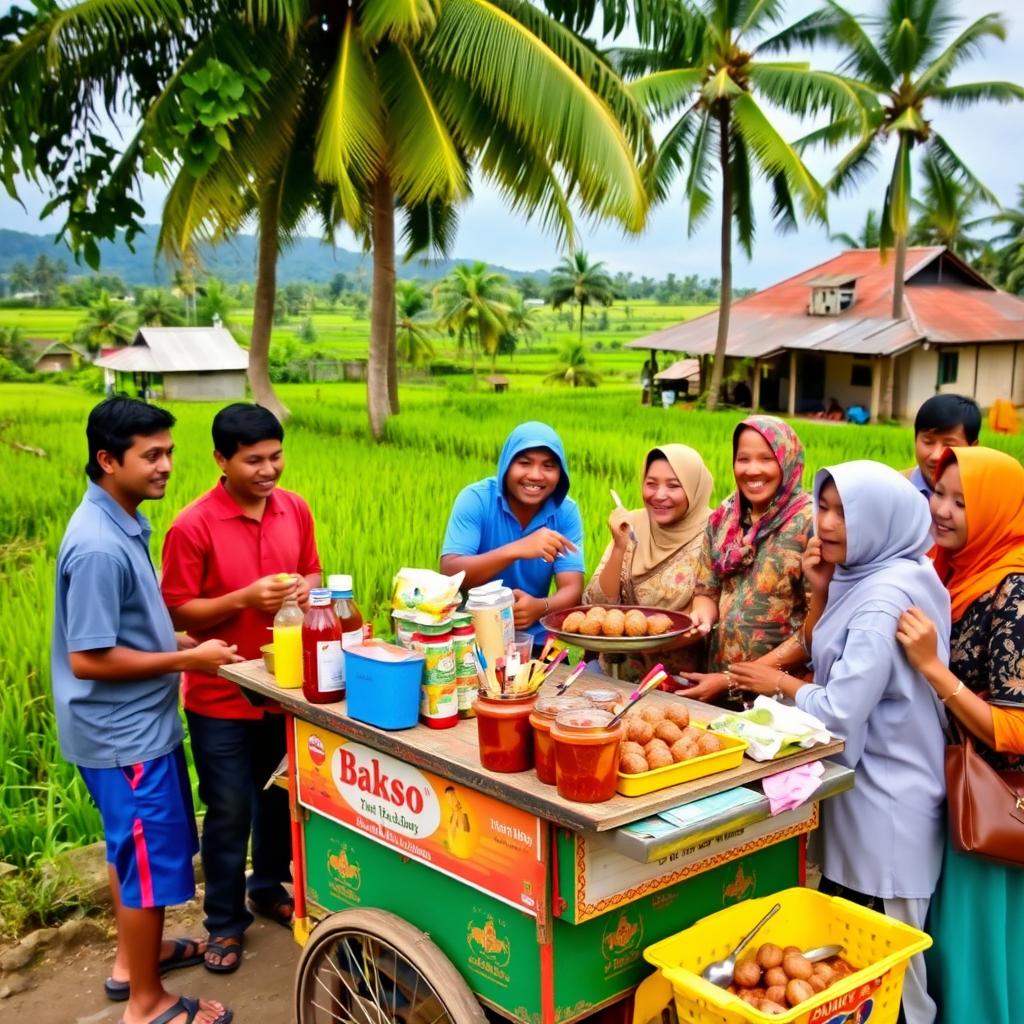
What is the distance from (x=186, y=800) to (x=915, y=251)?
26.8 meters

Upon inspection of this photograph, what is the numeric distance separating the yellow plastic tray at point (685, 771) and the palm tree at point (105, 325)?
137 feet

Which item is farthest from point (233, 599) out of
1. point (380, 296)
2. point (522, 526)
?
point (380, 296)

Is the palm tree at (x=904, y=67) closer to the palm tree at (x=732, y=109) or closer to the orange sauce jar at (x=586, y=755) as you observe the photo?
the palm tree at (x=732, y=109)

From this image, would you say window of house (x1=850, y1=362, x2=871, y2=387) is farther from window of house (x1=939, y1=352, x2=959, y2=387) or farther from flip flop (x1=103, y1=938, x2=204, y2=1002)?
flip flop (x1=103, y1=938, x2=204, y2=1002)

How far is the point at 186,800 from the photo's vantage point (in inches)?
109

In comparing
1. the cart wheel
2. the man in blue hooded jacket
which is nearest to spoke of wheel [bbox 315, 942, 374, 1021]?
the cart wheel

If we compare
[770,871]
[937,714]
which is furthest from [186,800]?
[937,714]

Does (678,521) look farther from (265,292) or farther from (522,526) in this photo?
(265,292)

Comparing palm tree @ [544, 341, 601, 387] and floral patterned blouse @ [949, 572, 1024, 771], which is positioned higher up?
palm tree @ [544, 341, 601, 387]

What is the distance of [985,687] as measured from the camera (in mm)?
2322

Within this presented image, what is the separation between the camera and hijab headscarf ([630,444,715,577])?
294 cm

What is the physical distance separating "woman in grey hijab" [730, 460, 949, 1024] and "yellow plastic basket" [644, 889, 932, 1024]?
0.23m

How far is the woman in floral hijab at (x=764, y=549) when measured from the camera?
2.77 meters

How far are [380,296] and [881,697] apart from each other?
10.5 m
